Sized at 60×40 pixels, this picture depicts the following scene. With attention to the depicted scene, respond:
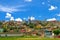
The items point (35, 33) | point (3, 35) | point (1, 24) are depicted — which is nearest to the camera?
point (3, 35)

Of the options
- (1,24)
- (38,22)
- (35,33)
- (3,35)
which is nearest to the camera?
(3,35)

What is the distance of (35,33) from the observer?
10492 mm

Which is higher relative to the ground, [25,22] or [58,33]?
[25,22]

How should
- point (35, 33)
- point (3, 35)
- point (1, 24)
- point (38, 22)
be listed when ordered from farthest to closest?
point (38, 22) < point (1, 24) < point (35, 33) < point (3, 35)

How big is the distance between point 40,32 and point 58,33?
1.27 m

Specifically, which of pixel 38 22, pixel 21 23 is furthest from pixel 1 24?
pixel 38 22

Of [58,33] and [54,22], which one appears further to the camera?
[54,22]

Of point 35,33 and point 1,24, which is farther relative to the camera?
point 1,24

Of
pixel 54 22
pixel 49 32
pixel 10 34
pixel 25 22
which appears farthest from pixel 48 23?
pixel 10 34

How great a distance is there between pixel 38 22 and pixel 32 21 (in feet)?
1.97

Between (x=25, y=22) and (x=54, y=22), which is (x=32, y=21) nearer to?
(x=25, y=22)

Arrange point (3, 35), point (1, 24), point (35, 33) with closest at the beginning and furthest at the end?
1. point (3, 35)
2. point (35, 33)
3. point (1, 24)

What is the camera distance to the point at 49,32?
35.6 ft

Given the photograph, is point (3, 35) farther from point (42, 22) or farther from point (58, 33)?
point (42, 22)
